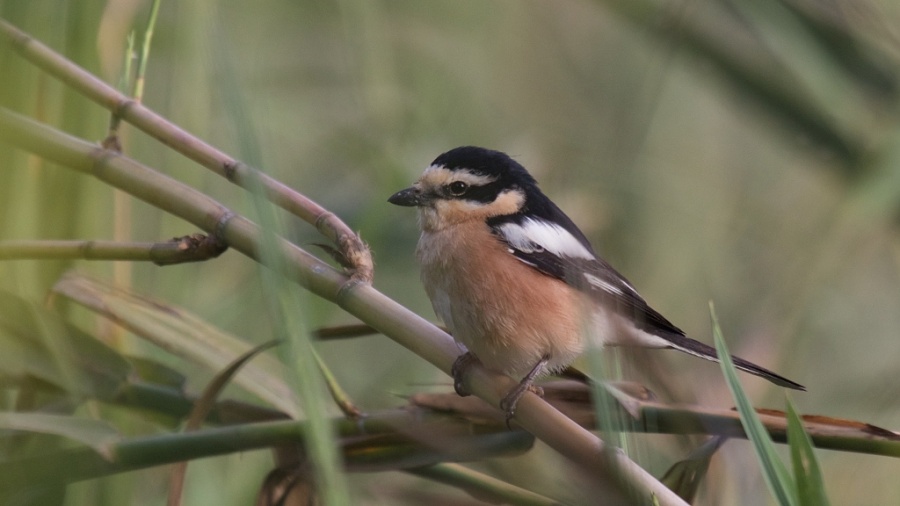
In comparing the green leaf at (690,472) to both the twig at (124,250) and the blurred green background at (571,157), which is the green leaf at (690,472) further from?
the twig at (124,250)

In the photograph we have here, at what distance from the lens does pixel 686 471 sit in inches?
53.4

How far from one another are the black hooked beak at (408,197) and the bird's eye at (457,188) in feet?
0.27

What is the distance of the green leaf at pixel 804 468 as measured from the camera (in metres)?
1.04

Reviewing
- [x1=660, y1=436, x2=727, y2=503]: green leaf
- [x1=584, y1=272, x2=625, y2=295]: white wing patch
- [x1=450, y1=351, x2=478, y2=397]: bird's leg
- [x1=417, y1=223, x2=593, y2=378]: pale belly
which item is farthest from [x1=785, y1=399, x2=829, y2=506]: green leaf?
[x1=417, y1=223, x2=593, y2=378]: pale belly

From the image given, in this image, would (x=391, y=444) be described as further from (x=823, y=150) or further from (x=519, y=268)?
(x=823, y=150)

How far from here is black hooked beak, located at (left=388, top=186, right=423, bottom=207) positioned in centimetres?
216

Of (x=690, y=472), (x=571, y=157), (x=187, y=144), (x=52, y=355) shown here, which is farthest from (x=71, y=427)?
(x=571, y=157)

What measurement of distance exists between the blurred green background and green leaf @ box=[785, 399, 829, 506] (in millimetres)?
210

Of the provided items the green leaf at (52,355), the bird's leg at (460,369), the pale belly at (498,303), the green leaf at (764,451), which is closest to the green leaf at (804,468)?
the green leaf at (764,451)

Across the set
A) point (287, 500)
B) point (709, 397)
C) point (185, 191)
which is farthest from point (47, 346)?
point (709, 397)

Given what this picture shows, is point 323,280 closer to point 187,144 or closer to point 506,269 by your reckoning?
point 187,144

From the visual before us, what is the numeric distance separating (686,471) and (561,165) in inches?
51.2

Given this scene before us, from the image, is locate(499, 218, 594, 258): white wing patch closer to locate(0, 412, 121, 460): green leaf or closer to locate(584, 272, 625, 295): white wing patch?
locate(584, 272, 625, 295): white wing patch

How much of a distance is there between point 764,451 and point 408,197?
1.29 metres
